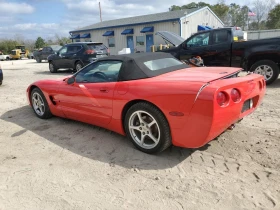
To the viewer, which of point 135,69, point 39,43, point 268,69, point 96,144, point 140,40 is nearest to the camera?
point 135,69

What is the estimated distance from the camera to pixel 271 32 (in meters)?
26.8

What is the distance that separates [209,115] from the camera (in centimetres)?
255

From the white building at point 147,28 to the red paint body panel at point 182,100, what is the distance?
19.5 m

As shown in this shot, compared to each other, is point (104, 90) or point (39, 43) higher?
point (39, 43)

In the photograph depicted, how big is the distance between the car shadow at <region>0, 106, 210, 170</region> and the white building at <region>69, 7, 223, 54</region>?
19.0 meters

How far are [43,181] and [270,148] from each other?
2896mm

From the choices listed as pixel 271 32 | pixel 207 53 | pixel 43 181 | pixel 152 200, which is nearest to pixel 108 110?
pixel 43 181

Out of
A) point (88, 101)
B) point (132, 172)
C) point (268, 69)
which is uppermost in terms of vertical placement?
point (268, 69)

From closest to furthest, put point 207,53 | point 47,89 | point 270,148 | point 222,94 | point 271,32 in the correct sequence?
point 222,94
point 270,148
point 47,89
point 207,53
point 271,32

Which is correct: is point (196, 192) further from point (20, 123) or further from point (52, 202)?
point (20, 123)

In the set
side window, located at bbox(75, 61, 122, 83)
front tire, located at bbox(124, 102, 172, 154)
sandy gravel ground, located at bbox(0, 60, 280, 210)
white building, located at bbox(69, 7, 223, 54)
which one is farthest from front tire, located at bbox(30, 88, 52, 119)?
white building, located at bbox(69, 7, 223, 54)

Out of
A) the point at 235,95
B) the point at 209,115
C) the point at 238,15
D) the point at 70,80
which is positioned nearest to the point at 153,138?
the point at 209,115

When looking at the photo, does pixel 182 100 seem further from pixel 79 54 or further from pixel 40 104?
pixel 79 54

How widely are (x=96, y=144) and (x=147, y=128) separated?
0.96 m
